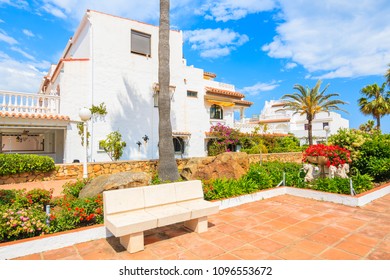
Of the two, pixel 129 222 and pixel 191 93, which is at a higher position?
pixel 191 93

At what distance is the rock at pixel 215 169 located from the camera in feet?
31.3

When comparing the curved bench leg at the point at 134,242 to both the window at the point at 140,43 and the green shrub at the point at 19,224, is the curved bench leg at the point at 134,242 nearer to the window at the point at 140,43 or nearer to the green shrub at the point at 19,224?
the green shrub at the point at 19,224

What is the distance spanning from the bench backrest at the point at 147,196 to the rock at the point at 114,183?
2119 millimetres

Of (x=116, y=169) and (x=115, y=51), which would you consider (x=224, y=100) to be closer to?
(x=115, y=51)

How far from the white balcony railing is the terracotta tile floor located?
11.9 m

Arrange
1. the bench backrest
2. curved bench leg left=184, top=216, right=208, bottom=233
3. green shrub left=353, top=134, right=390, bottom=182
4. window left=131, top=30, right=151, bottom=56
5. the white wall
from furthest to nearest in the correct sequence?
window left=131, top=30, right=151, bottom=56 → the white wall → green shrub left=353, top=134, right=390, bottom=182 → curved bench leg left=184, top=216, right=208, bottom=233 → the bench backrest

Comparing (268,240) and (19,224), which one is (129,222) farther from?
(268,240)

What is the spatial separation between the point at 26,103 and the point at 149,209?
502 inches

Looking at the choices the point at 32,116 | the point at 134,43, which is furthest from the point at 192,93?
the point at 32,116

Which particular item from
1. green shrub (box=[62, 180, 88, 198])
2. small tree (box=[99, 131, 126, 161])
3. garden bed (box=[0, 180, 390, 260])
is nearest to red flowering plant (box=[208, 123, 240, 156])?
small tree (box=[99, 131, 126, 161])

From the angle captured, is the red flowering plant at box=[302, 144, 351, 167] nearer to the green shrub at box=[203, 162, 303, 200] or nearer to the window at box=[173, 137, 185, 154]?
the green shrub at box=[203, 162, 303, 200]

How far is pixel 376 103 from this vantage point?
31250 mm

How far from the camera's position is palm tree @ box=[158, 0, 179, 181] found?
29.3 feet
